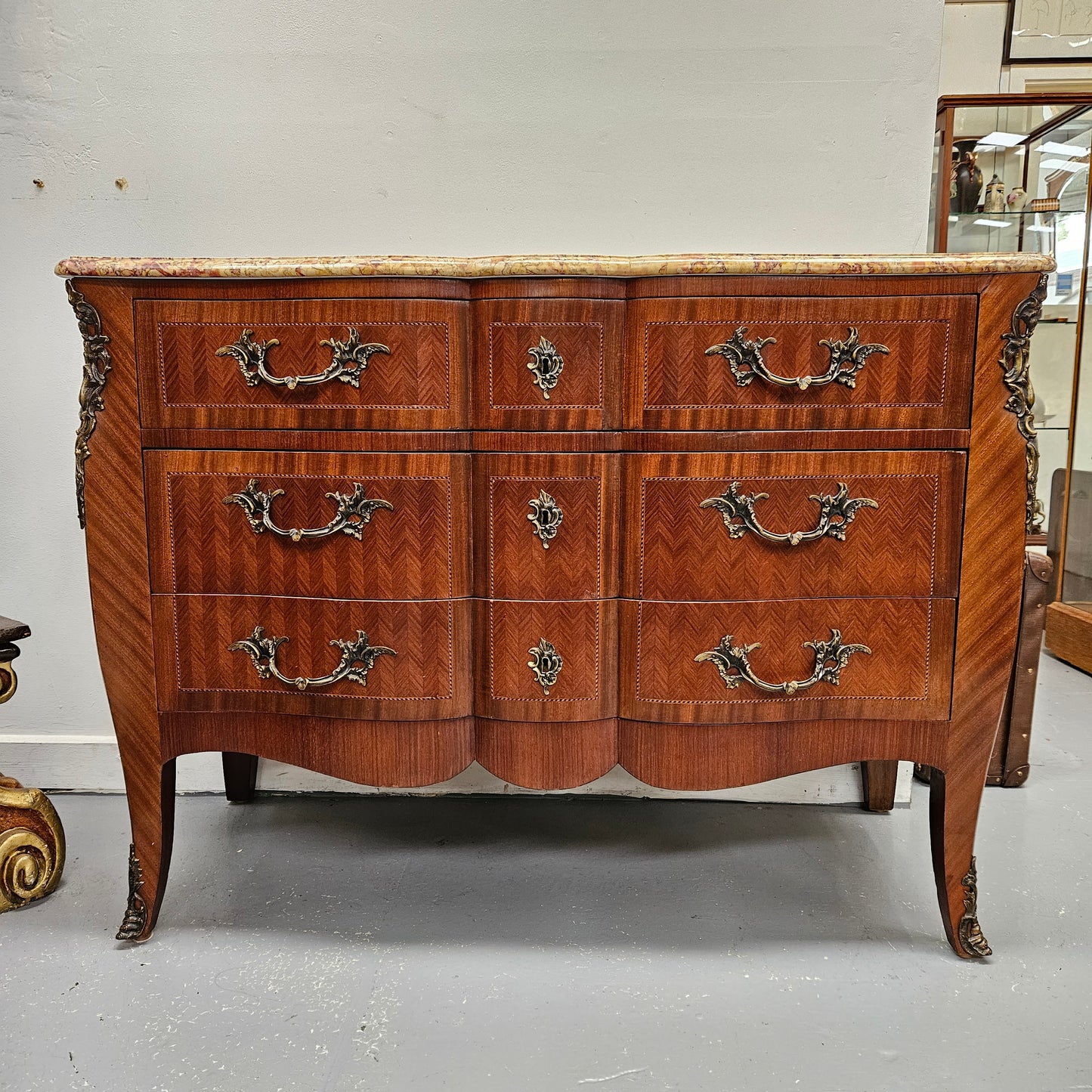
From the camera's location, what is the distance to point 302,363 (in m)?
1.29

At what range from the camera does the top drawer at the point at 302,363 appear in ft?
4.13

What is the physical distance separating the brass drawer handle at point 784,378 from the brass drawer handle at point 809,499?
158 millimetres

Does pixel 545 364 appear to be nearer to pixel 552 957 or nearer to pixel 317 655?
pixel 317 655

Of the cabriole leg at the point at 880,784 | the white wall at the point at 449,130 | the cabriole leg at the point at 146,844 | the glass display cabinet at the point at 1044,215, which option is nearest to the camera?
the cabriole leg at the point at 146,844

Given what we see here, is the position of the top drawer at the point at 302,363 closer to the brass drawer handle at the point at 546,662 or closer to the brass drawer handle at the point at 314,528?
the brass drawer handle at the point at 314,528

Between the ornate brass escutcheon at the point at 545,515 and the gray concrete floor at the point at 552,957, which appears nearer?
the gray concrete floor at the point at 552,957

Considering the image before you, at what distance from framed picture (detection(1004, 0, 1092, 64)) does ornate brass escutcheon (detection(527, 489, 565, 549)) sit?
4675 millimetres

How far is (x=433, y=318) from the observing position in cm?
125

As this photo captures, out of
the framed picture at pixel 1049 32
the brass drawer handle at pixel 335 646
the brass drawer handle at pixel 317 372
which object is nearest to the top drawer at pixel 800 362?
the brass drawer handle at pixel 317 372

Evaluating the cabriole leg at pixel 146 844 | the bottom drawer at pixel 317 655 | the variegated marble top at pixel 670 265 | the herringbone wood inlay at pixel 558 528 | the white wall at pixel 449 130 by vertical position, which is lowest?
the cabriole leg at pixel 146 844

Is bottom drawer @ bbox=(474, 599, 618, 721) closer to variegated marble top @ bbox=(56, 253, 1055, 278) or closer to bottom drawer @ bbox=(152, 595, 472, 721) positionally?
bottom drawer @ bbox=(152, 595, 472, 721)

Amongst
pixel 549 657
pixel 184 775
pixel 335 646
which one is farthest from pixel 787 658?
pixel 184 775

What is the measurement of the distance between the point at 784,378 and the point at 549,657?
0.55 metres

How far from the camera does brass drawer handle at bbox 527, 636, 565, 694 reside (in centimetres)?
131
